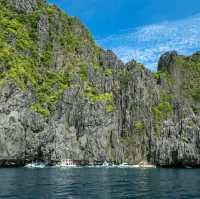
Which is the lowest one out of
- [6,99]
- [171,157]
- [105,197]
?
[105,197]

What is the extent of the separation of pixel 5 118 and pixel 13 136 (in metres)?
8.47

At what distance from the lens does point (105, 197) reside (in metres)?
60.7

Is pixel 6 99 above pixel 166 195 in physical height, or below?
above

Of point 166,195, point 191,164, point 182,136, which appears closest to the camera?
point 166,195

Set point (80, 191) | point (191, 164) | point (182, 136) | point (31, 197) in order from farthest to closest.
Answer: point (182, 136) < point (191, 164) < point (80, 191) < point (31, 197)

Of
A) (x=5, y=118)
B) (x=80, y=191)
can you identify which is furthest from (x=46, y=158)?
(x=80, y=191)

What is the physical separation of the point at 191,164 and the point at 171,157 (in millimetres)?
8714

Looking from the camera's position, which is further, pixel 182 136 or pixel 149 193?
pixel 182 136

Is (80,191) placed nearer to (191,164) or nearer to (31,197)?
(31,197)

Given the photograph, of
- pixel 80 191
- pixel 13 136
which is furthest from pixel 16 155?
pixel 80 191

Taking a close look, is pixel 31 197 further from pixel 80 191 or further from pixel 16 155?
pixel 16 155

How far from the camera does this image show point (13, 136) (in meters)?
181

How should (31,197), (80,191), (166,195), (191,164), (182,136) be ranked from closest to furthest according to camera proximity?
(31,197)
(166,195)
(80,191)
(191,164)
(182,136)

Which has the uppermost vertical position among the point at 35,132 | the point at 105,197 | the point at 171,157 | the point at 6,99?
the point at 6,99
